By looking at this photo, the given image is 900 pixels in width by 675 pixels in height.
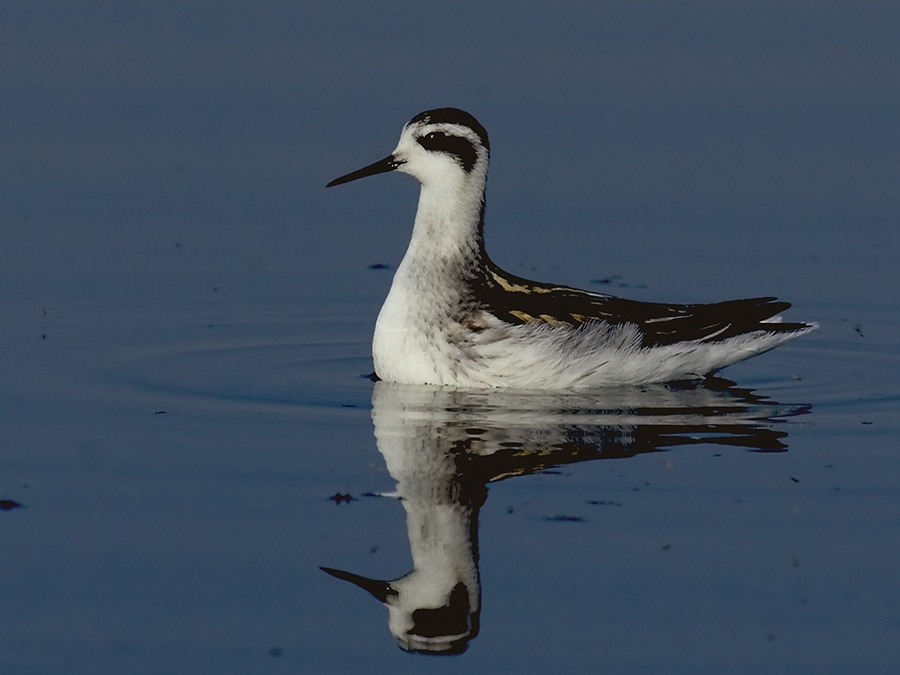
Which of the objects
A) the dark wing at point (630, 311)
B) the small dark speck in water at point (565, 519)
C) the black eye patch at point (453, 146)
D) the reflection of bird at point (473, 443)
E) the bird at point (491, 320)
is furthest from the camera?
the black eye patch at point (453, 146)

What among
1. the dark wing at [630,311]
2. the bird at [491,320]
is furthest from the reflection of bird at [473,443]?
the dark wing at [630,311]

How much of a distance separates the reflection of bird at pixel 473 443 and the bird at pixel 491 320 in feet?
0.67

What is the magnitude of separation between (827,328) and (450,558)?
7.08m

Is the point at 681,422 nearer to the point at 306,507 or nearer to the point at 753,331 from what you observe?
the point at 753,331

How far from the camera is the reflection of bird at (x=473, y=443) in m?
9.99

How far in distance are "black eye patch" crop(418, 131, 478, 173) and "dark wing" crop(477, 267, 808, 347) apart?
94cm

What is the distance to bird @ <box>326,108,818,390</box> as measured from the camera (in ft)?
47.9

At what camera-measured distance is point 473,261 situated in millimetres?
15250

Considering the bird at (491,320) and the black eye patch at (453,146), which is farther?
the black eye patch at (453,146)

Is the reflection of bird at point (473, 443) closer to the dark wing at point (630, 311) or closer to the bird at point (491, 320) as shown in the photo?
the bird at point (491, 320)

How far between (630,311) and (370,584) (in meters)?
5.85

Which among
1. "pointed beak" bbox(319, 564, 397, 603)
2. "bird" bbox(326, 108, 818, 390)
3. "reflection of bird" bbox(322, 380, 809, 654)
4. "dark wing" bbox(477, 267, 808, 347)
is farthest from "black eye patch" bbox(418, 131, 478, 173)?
"pointed beak" bbox(319, 564, 397, 603)

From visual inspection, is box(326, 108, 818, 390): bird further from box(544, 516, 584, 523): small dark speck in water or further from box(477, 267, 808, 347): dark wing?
box(544, 516, 584, 523): small dark speck in water

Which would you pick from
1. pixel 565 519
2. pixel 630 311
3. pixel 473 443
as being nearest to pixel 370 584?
pixel 565 519
